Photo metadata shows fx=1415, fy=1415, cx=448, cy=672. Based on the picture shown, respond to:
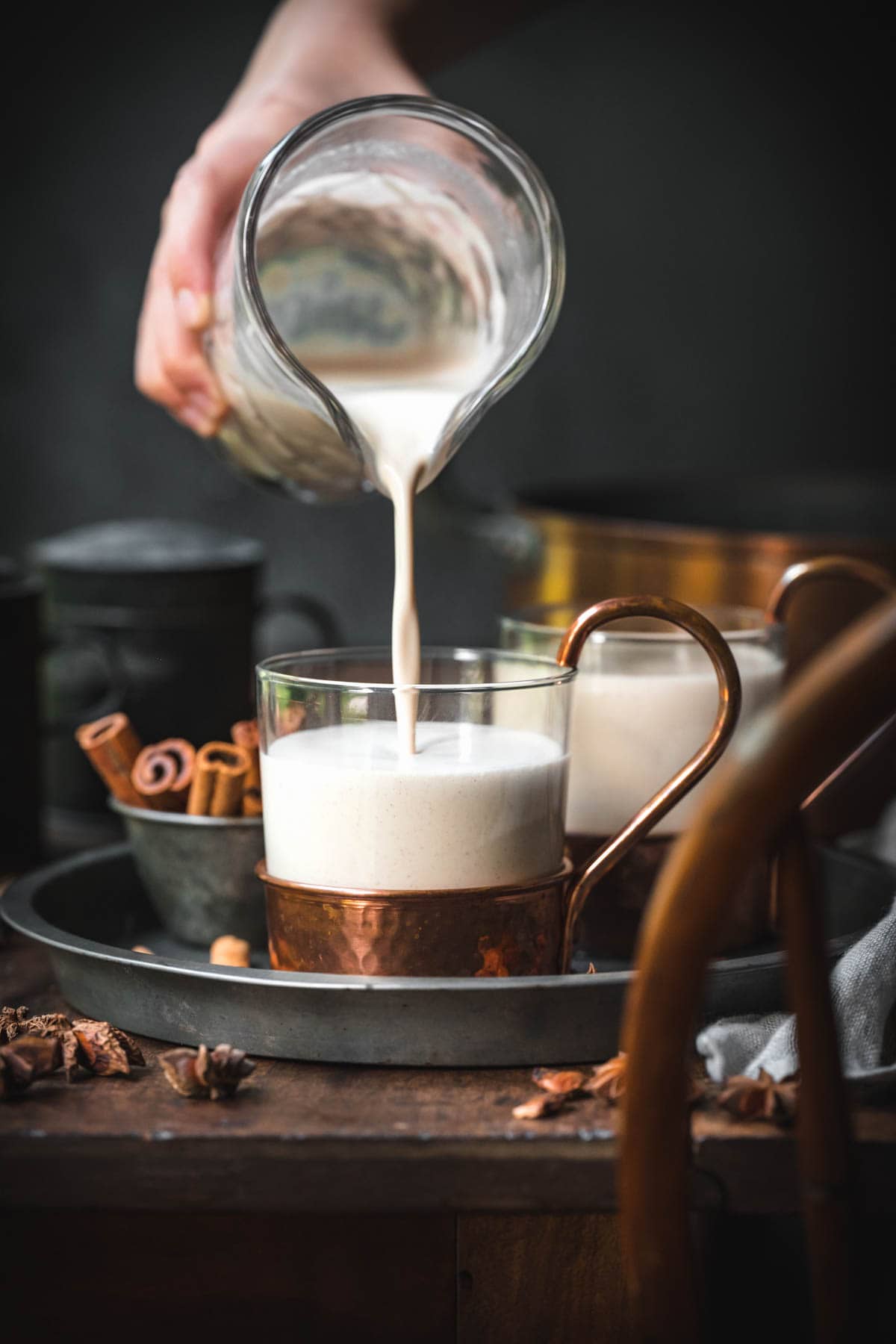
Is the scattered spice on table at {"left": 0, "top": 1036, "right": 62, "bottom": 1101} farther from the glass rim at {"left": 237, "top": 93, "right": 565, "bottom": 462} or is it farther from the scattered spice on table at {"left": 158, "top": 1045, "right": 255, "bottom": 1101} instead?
the glass rim at {"left": 237, "top": 93, "right": 565, "bottom": 462}

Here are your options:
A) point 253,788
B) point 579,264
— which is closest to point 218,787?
point 253,788

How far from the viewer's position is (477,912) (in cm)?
70

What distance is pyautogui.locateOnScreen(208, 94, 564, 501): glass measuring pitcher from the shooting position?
79 cm

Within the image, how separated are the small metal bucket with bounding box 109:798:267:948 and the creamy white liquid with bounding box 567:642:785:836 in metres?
0.20

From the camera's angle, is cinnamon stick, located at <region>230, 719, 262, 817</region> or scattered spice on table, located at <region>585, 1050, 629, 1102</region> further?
cinnamon stick, located at <region>230, 719, 262, 817</region>

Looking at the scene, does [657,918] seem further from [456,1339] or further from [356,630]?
[356,630]

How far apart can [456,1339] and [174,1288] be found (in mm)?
126

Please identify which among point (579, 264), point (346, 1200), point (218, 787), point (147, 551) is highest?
point (579, 264)

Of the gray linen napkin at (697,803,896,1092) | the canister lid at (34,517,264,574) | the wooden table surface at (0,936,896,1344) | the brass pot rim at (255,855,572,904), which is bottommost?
the wooden table surface at (0,936,896,1344)

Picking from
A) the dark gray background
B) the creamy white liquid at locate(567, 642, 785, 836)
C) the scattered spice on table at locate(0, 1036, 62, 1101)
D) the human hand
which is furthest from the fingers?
the dark gray background

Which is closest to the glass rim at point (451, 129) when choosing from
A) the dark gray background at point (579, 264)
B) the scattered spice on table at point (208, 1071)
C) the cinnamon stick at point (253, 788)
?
the cinnamon stick at point (253, 788)

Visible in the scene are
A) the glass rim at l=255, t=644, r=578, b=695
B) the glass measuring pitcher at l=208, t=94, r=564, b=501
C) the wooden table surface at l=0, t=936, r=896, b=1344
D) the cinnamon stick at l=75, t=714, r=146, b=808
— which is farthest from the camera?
the cinnamon stick at l=75, t=714, r=146, b=808

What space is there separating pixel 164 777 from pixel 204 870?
0.24 ft

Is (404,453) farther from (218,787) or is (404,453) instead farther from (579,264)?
(579,264)
